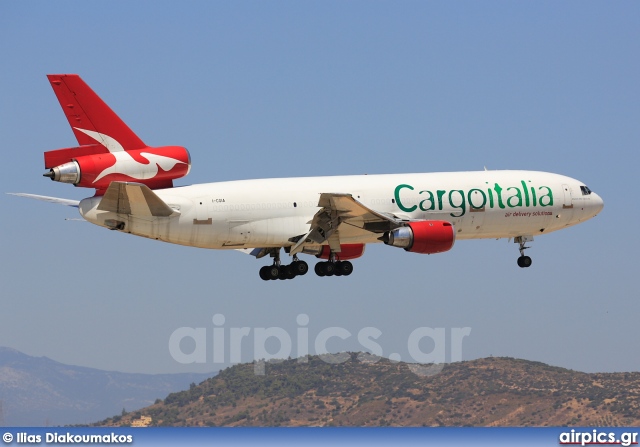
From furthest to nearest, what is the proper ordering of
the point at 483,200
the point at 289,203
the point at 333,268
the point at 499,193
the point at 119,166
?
the point at 333,268 → the point at 499,193 → the point at 483,200 → the point at 289,203 → the point at 119,166

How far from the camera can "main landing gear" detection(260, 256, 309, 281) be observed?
7494 cm

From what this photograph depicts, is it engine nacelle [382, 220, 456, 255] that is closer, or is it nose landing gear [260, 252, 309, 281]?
engine nacelle [382, 220, 456, 255]

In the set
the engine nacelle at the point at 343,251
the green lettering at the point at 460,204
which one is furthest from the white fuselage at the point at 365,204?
the engine nacelle at the point at 343,251

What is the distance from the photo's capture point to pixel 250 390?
125 metres

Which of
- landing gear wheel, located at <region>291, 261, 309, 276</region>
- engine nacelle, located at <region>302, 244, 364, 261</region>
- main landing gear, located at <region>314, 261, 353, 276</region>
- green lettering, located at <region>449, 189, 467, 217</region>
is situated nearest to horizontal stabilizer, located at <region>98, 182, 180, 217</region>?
landing gear wheel, located at <region>291, 261, 309, 276</region>

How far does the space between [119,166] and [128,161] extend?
24.1 inches

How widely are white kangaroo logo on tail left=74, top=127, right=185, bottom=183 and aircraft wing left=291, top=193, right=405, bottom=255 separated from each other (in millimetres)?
8398

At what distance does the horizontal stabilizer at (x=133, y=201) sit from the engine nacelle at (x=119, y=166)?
155 cm

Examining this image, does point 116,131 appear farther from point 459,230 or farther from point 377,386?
point 377,386

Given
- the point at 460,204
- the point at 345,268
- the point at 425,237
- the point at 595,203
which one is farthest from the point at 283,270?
the point at 595,203

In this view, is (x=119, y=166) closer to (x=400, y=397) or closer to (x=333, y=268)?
(x=333, y=268)

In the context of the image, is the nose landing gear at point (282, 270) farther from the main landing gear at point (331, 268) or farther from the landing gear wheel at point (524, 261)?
the landing gear wheel at point (524, 261)

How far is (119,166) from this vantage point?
6806 centimetres

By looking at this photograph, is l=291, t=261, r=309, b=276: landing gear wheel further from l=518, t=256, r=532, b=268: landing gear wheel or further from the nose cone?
the nose cone
